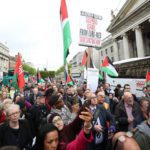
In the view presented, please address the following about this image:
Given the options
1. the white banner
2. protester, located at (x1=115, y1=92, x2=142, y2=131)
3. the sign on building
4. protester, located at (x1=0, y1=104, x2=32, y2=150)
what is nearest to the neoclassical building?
the sign on building

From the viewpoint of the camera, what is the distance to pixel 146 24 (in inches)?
1373

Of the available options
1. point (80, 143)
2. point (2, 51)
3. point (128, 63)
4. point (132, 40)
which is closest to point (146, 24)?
point (132, 40)

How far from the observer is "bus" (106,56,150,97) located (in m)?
15.6

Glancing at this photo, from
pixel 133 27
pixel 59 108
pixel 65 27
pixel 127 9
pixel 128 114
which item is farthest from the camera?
pixel 127 9

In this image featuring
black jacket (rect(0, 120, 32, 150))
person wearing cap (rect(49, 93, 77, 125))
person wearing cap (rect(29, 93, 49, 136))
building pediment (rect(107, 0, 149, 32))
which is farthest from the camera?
building pediment (rect(107, 0, 149, 32))

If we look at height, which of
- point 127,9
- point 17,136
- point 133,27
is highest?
point 127,9

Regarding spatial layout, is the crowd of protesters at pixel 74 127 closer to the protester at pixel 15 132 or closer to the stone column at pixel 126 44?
the protester at pixel 15 132

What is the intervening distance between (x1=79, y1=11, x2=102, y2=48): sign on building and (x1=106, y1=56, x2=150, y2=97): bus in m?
7.18

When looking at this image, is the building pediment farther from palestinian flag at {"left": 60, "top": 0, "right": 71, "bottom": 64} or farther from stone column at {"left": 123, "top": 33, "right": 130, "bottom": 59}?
palestinian flag at {"left": 60, "top": 0, "right": 71, "bottom": 64}

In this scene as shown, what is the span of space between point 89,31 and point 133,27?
29140 mm

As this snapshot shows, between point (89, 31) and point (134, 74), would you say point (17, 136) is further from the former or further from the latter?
point (134, 74)

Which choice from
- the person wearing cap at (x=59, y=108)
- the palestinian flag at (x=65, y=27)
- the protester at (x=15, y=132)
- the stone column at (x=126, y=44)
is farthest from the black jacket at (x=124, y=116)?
the stone column at (x=126, y=44)

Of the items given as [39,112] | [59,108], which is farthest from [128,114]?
[39,112]

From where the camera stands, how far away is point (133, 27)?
3591 cm
